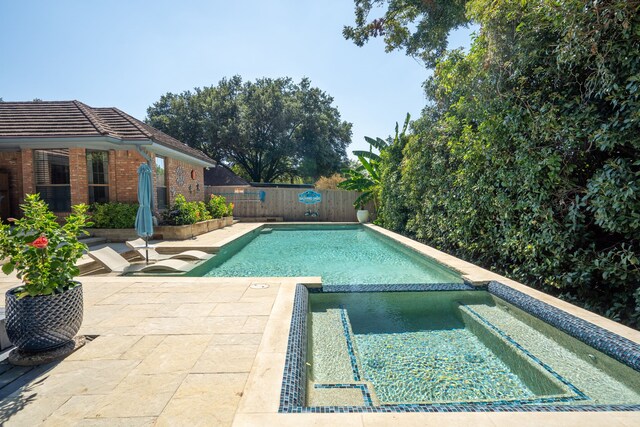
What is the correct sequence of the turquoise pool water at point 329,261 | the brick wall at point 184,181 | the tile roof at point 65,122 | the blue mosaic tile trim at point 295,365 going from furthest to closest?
the brick wall at point 184,181 < the tile roof at point 65,122 < the turquoise pool water at point 329,261 < the blue mosaic tile trim at point 295,365

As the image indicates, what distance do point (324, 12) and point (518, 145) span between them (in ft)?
33.4

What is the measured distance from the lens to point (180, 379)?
246cm

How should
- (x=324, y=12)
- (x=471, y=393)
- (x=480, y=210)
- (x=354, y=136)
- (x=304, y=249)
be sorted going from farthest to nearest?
(x=354, y=136) → (x=324, y=12) → (x=304, y=249) → (x=480, y=210) → (x=471, y=393)

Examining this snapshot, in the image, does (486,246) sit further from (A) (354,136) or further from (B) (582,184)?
(A) (354,136)

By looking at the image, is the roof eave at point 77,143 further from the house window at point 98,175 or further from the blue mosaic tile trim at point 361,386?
the blue mosaic tile trim at point 361,386

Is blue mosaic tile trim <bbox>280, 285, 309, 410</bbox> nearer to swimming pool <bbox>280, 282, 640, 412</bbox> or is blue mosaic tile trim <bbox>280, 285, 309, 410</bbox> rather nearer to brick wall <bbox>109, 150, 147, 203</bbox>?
swimming pool <bbox>280, 282, 640, 412</bbox>

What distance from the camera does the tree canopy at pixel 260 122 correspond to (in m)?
26.1

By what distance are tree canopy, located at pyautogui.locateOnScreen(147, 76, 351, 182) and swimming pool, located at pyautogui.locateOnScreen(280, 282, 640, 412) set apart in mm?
23270

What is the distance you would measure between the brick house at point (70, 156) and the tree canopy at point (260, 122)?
1500 centimetres

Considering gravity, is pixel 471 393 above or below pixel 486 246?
below

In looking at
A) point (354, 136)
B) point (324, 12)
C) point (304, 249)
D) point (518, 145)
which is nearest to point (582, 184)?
point (518, 145)

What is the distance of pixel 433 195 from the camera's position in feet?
29.2

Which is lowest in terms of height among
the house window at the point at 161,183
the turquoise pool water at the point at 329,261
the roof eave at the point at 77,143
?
the turquoise pool water at the point at 329,261

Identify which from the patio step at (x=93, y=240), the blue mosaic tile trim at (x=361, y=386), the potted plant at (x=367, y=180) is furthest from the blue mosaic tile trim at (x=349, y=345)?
the potted plant at (x=367, y=180)
